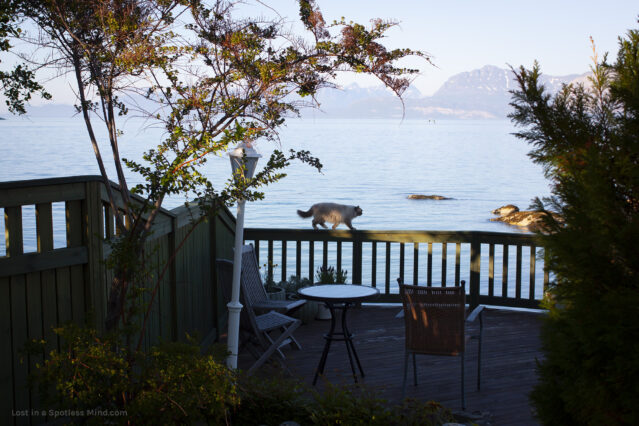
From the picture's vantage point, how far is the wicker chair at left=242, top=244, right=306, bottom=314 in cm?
526

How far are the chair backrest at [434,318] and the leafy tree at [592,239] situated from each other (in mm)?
1806

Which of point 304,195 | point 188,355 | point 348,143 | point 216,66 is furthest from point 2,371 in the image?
point 348,143

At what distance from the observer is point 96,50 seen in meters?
3.35

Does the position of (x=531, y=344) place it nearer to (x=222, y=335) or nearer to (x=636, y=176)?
(x=222, y=335)

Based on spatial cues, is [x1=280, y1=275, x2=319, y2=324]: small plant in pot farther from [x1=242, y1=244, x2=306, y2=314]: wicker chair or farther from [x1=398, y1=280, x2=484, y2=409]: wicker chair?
[x1=398, y1=280, x2=484, y2=409]: wicker chair

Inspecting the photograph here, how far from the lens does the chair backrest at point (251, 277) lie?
5.44m

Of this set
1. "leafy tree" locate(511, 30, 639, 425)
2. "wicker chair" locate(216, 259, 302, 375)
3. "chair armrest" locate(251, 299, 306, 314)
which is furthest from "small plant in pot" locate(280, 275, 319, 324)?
"leafy tree" locate(511, 30, 639, 425)

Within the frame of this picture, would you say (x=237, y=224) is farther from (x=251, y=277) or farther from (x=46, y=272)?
(x=251, y=277)

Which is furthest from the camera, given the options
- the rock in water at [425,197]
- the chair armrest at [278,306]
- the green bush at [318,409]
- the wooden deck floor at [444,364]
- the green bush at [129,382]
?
the rock in water at [425,197]

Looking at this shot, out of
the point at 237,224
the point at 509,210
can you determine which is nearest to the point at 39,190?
the point at 237,224

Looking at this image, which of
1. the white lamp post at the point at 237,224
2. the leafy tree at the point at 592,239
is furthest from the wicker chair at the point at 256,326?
the leafy tree at the point at 592,239

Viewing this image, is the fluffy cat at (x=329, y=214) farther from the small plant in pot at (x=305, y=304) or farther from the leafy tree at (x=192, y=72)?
the leafy tree at (x=192, y=72)

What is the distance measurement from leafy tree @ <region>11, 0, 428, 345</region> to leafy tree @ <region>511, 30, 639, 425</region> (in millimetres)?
1371

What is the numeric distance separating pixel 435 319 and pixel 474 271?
3074 mm
